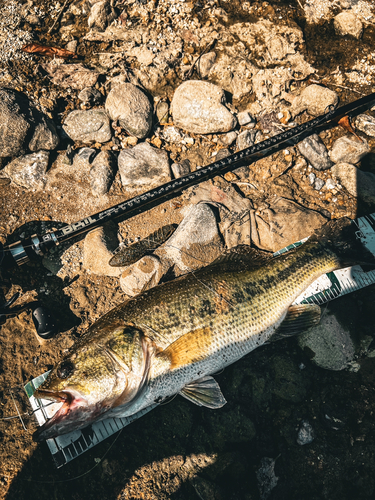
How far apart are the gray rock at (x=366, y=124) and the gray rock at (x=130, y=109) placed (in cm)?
343

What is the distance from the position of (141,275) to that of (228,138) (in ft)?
8.52

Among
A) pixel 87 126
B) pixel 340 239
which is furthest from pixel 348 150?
pixel 87 126

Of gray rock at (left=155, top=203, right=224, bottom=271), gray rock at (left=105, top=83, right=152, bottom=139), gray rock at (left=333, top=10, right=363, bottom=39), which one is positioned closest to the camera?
gray rock at (left=155, top=203, right=224, bottom=271)

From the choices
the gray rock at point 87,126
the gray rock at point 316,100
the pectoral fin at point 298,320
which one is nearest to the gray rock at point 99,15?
the gray rock at point 87,126

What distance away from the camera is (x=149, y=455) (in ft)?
12.6

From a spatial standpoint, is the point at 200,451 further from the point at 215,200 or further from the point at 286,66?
the point at 286,66

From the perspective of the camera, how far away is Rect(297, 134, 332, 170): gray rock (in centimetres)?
497

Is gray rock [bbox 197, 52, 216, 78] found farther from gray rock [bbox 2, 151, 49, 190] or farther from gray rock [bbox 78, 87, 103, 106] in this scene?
gray rock [bbox 2, 151, 49, 190]

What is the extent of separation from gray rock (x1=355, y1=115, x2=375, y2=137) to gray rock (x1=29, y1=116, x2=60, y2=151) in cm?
485

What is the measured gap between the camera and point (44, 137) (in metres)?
4.63

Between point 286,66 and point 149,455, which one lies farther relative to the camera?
point 286,66

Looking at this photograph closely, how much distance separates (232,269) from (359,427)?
2.65 metres

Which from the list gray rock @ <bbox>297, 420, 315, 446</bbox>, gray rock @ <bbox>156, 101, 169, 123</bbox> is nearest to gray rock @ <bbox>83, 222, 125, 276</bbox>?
gray rock @ <bbox>156, 101, 169, 123</bbox>

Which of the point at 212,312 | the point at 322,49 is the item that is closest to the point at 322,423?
the point at 212,312
